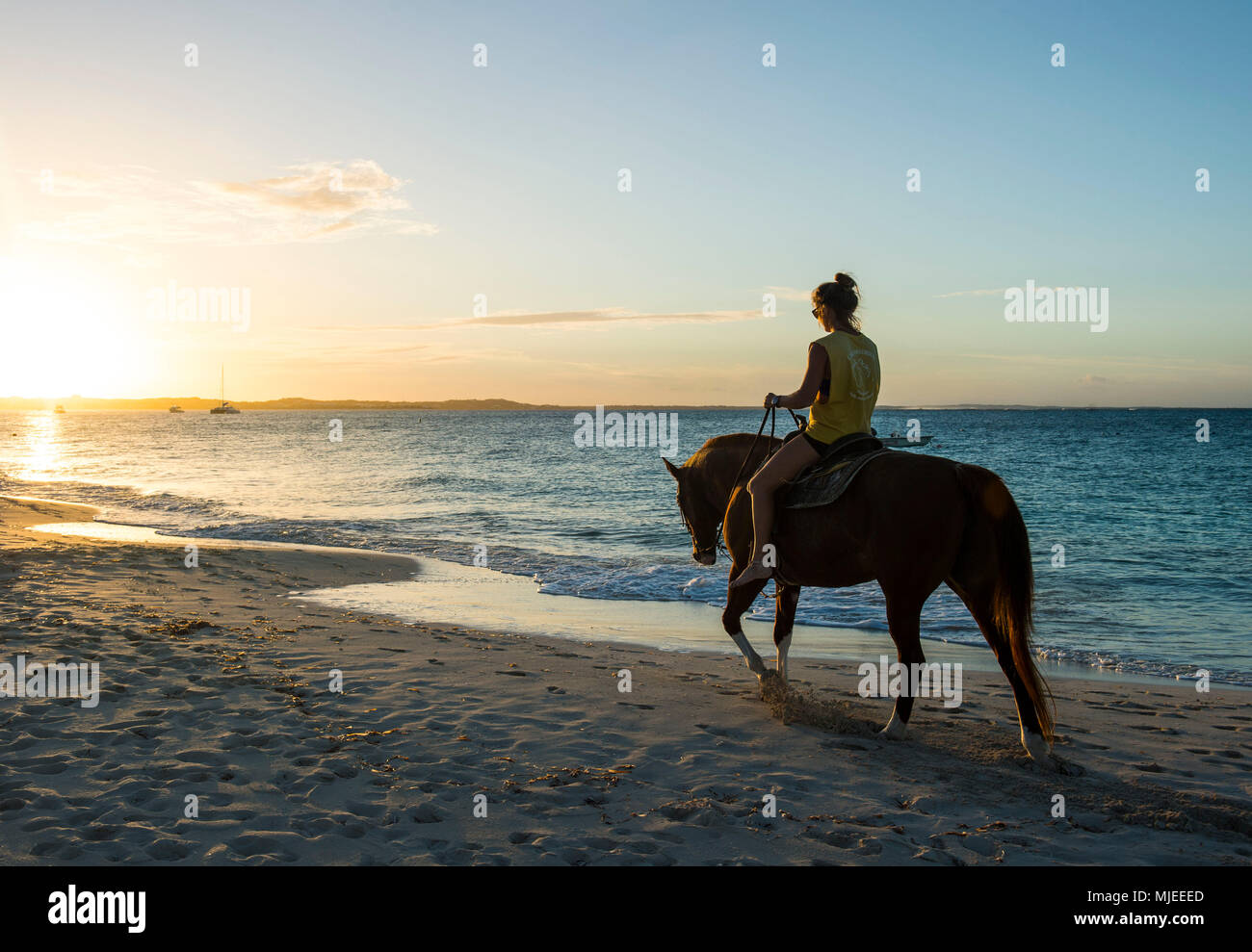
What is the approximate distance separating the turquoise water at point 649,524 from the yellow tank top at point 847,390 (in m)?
5.84

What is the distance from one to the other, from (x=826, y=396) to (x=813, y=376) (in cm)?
23

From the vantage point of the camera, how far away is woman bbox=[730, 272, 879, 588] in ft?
20.0

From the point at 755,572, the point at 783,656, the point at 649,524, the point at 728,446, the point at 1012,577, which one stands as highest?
the point at 728,446

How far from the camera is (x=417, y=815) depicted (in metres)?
4.43

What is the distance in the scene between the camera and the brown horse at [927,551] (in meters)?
5.57

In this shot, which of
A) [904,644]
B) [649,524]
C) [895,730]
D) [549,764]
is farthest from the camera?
[649,524]

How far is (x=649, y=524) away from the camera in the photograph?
23922 mm

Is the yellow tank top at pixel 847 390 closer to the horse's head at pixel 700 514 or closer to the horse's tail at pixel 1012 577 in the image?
A: the horse's tail at pixel 1012 577

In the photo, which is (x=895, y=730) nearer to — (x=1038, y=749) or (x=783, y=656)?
(x=1038, y=749)

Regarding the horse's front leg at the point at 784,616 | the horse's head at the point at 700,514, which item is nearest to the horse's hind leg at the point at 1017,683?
the horse's front leg at the point at 784,616

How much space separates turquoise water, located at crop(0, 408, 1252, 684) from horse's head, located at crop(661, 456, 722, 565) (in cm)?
459

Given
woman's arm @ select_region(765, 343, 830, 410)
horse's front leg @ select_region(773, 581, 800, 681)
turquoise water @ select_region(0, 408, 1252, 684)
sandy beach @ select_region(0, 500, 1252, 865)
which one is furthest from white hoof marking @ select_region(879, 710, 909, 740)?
turquoise water @ select_region(0, 408, 1252, 684)

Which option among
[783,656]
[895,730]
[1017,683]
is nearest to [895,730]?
[895,730]
